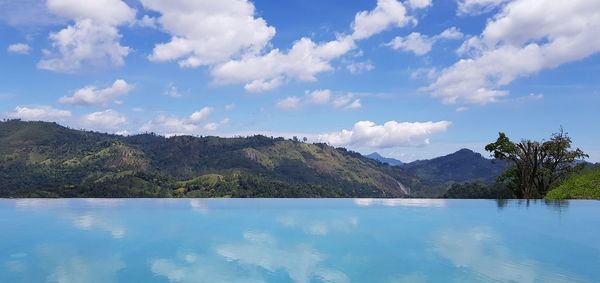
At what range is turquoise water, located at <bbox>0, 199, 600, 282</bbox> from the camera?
14.9 metres

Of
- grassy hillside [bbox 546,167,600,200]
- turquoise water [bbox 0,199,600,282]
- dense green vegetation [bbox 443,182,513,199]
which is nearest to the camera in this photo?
turquoise water [bbox 0,199,600,282]

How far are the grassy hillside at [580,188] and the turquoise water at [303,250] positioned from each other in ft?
89.8

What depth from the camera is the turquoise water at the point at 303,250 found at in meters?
14.9

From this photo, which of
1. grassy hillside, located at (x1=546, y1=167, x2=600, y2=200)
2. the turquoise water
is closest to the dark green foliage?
grassy hillside, located at (x1=546, y1=167, x2=600, y2=200)

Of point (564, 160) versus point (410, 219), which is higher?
point (564, 160)

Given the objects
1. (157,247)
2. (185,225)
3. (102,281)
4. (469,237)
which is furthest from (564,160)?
(102,281)

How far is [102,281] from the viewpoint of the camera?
46.3ft

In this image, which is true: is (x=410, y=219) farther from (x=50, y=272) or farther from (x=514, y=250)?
(x=50, y=272)

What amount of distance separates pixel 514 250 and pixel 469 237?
3.57 m

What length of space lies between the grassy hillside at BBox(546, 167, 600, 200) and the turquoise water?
89.8 feet

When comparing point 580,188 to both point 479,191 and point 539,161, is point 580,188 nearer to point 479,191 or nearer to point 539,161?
point 539,161

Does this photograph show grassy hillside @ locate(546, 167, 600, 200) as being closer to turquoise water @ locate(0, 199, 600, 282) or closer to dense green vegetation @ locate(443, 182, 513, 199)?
dense green vegetation @ locate(443, 182, 513, 199)

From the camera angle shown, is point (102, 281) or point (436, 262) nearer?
point (102, 281)

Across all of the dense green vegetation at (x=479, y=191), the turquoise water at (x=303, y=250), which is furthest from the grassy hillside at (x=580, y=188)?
the turquoise water at (x=303, y=250)
